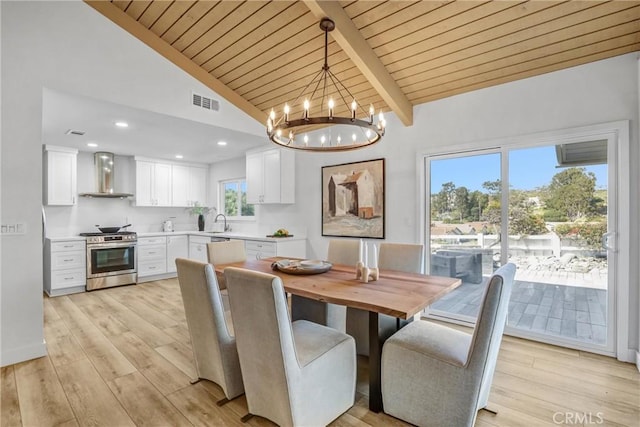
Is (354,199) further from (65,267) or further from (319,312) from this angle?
(65,267)

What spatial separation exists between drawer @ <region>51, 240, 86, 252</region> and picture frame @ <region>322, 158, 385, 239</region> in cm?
380

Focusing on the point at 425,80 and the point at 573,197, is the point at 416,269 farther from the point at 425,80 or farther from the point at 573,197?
the point at 425,80

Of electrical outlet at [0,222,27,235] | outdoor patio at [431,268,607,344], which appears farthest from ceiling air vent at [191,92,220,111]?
outdoor patio at [431,268,607,344]

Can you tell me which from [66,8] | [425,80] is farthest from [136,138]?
[425,80]

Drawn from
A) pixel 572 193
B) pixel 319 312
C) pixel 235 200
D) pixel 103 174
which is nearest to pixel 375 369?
pixel 319 312

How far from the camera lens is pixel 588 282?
2.93 meters

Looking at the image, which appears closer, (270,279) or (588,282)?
(270,279)

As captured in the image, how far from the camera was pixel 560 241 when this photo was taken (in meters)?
3.04

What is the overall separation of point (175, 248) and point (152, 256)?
1.42 ft

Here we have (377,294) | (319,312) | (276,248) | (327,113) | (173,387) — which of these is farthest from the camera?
(276,248)

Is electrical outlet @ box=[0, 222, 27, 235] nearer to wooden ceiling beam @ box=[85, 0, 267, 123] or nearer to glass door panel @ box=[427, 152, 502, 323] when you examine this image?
wooden ceiling beam @ box=[85, 0, 267, 123]

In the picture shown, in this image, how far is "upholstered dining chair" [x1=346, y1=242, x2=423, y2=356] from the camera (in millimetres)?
2676

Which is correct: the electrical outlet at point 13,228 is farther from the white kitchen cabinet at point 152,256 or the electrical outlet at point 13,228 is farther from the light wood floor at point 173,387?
the white kitchen cabinet at point 152,256

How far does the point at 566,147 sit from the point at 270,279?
10.2ft
